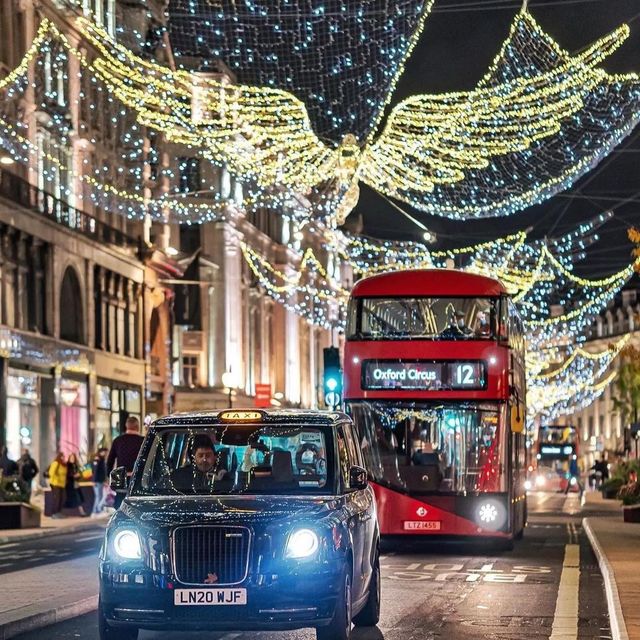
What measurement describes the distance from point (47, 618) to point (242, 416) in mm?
2692

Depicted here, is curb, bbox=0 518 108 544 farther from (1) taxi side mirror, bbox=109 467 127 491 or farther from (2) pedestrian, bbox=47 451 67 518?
(1) taxi side mirror, bbox=109 467 127 491

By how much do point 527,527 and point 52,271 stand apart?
2024 centimetres

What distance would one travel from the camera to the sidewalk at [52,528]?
30938 millimetres

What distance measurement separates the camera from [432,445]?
81.9ft

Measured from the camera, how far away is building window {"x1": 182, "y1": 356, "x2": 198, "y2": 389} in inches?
3068

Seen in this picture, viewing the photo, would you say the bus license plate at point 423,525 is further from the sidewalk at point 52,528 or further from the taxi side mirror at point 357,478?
the taxi side mirror at point 357,478

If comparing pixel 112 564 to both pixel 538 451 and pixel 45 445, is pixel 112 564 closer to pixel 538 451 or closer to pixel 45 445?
pixel 45 445

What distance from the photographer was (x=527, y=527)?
3641cm

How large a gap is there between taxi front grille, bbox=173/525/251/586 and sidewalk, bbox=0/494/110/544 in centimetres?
1860

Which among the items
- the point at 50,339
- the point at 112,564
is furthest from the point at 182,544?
the point at 50,339

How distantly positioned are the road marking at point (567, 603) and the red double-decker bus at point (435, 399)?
179 centimetres

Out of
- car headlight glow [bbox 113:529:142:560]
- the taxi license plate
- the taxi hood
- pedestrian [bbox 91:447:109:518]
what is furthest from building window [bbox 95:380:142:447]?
the taxi license plate

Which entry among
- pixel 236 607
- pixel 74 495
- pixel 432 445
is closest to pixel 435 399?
pixel 432 445

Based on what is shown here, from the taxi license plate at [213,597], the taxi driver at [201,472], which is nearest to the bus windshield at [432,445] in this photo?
the taxi driver at [201,472]
